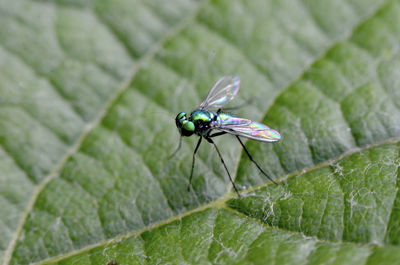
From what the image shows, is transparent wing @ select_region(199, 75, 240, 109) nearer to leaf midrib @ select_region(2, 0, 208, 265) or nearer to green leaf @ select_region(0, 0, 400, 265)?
green leaf @ select_region(0, 0, 400, 265)

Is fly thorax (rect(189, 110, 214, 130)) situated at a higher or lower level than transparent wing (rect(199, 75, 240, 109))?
lower

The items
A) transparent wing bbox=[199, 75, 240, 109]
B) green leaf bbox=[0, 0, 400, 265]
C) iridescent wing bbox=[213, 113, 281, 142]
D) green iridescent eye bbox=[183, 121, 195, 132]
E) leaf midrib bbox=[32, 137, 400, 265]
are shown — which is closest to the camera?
green leaf bbox=[0, 0, 400, 265]

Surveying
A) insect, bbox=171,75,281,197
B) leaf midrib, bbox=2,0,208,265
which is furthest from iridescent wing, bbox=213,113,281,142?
leaf midrib, bbox=2,0,208,265

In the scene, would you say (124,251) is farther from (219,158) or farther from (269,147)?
(269,147)

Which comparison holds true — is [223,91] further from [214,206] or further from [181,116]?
[214,206]

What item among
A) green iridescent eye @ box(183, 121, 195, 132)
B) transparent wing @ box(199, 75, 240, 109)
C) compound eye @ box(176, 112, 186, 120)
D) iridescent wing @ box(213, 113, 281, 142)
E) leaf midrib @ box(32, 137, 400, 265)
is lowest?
leaf midrib @ box(32, 137, 400, 265)

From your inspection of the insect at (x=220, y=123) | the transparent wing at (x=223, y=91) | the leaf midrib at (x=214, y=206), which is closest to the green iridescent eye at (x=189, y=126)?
the insect at (x=220, y=123)

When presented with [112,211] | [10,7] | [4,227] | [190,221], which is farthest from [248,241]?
[10,7]

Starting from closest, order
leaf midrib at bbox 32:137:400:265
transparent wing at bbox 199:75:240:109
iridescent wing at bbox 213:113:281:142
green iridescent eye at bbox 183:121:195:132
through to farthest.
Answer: leaf midrib at bbox 32:137:400:265
iridescent wing at bbox 213:113:281:142
green iridescent eye at bbox 183:121:195:132
transparent wing at bbox 199:75:240:109
